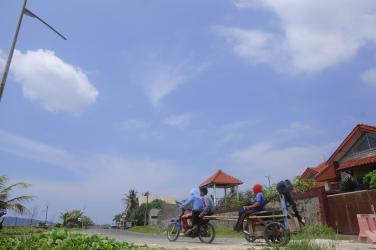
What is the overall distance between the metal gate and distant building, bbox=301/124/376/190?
809 cm

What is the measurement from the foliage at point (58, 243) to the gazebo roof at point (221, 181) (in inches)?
1148

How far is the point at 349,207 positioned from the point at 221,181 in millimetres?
20827

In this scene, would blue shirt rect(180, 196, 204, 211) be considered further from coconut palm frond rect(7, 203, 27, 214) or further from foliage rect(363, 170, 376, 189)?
coconut palm frond rect(7, 203, 27, 214)

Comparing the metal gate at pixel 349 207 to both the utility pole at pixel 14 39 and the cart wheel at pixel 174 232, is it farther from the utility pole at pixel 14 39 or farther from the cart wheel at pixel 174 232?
the utility pole at pixel 14 39

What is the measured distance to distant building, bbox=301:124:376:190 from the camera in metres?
24.6

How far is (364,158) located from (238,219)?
17156 mm

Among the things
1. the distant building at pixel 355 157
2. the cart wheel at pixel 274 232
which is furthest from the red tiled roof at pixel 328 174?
the cart wheel at pixel 274 232

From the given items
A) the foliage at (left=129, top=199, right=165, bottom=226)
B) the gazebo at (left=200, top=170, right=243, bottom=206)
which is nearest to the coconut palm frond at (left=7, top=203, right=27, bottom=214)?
the gazebo at (left=200, top=170, right=243, bottom=206)

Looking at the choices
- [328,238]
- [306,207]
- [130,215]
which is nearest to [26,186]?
[306,207]

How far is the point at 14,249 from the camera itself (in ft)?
22.0

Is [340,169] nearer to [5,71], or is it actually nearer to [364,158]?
[364,158]

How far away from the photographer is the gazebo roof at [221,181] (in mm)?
36344

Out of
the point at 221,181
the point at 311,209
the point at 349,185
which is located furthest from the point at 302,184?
the point at 221,181

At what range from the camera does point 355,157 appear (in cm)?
2622
